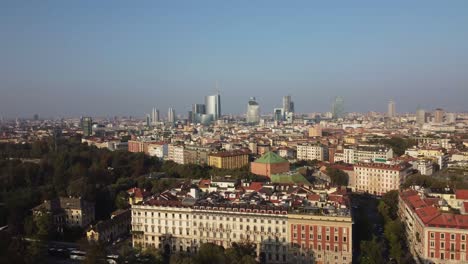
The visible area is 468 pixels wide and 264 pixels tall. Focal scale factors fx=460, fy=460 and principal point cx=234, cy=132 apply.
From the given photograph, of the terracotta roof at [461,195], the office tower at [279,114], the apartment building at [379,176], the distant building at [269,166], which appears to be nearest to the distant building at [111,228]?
the distant building at [269,166]

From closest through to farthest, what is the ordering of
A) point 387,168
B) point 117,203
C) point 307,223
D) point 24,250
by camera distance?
point 24,250, point 307,223, point 117,203, point 387,168

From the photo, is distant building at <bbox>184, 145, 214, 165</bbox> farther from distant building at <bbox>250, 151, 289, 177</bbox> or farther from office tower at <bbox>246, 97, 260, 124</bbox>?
office tower at <bbox>246, 97, 260, 124</bbox>

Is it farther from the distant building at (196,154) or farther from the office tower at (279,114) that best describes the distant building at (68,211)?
the office tower at (279,114)

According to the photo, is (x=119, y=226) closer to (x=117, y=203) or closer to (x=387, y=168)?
(x=117, y=203)

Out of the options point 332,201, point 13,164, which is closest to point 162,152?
point 13,164

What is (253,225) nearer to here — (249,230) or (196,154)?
(249,230)

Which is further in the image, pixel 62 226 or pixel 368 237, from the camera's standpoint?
pixel 62 226

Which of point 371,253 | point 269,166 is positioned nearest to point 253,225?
point 371,253
